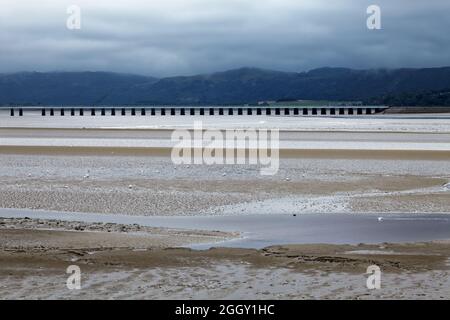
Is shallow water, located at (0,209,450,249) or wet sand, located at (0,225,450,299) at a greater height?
wet sand, located at (0,225,450,299)

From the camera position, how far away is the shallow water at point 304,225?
13.1m

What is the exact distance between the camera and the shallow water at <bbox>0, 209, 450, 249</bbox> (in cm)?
1314

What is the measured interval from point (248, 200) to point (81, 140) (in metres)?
23.3

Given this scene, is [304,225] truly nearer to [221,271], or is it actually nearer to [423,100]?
[221,271]

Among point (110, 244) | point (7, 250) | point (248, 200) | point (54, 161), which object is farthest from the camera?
point (54, 161)

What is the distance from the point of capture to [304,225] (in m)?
14.8

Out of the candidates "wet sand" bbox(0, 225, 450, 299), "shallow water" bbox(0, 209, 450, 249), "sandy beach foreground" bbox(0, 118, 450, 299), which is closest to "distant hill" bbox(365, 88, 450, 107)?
"sandy beach foreground" bbox(0, 118, 450, 299)

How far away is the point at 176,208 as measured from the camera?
687 inches

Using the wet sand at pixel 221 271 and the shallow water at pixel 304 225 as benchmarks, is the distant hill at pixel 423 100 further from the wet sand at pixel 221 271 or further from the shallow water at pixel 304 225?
the wet sand at pixel 221 271

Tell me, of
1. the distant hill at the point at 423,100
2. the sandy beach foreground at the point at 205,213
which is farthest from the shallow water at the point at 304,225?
the distant hill at the point at 423,100

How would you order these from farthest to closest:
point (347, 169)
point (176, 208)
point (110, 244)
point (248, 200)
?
point (347, 169), point (248, 200), point (176, 208), point (110, 244)

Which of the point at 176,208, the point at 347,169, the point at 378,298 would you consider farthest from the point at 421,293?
the point at 347,169

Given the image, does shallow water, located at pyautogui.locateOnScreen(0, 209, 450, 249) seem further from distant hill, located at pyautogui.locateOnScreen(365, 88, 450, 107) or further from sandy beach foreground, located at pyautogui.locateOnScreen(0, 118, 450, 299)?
distant hill, located at pyautogui.locateOnScreen(365, 88, 450, 107)
